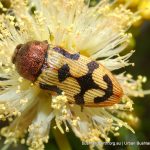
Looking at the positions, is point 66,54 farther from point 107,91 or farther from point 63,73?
point 107,91

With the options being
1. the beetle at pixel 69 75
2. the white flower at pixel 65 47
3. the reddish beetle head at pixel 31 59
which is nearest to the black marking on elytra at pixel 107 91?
the beetle at pixel 69 75

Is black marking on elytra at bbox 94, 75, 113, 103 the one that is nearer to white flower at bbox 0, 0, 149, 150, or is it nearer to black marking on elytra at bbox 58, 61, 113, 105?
black marking on elytra at bbox 58, 61, 113, 105

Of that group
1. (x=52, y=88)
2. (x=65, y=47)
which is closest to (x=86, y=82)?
(x=52, y=88)

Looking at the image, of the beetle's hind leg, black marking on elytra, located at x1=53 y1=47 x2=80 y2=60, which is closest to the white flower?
the beetle's hind leg

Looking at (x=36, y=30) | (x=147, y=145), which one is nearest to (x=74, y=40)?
(x=36, y=30)

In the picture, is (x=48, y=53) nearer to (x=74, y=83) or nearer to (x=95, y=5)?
(x=74, y=83)

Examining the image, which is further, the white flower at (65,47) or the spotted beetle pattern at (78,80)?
the white flower at (65,47)

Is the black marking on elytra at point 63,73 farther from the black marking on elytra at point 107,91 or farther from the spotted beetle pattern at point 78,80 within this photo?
the black marking on elytra at point 107,91
